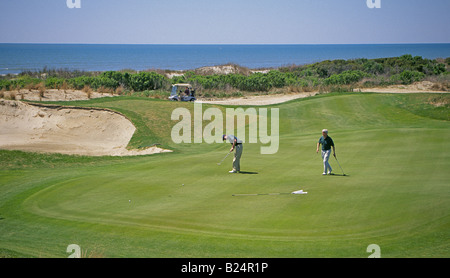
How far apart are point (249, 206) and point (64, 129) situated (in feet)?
81.1

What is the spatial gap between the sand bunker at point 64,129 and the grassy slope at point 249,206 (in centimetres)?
609

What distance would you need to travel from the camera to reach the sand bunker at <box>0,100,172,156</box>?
101 feet

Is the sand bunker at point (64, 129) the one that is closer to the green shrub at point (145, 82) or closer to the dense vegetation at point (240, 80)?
the dense vegetation at point (240, 80)

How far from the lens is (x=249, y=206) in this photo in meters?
14.2

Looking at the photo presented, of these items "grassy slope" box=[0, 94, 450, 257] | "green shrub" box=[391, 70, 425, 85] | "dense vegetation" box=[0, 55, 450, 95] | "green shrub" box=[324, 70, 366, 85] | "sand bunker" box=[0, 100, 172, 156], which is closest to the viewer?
"grassy slope" box=[0, 94, 450, 257]

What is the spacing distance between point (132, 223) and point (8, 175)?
462 inches

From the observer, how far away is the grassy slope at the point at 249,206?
452 inches

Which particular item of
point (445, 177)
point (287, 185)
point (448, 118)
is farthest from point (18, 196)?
point (448, 118)

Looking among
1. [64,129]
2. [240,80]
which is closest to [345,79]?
[240,80]

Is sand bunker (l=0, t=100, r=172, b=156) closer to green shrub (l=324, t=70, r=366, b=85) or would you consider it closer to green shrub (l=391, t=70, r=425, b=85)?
green shrub (l=324, t=70, r=366, b=85)

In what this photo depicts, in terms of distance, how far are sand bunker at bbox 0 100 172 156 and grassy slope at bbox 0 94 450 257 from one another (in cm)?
609

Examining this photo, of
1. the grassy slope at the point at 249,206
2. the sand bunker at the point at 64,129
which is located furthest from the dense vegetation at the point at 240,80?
the grassy slope at the point at 249,206

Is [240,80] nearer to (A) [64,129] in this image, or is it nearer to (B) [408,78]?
(B) [408,78]

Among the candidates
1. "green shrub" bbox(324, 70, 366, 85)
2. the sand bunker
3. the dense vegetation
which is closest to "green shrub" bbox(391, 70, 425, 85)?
the dense vegetation
